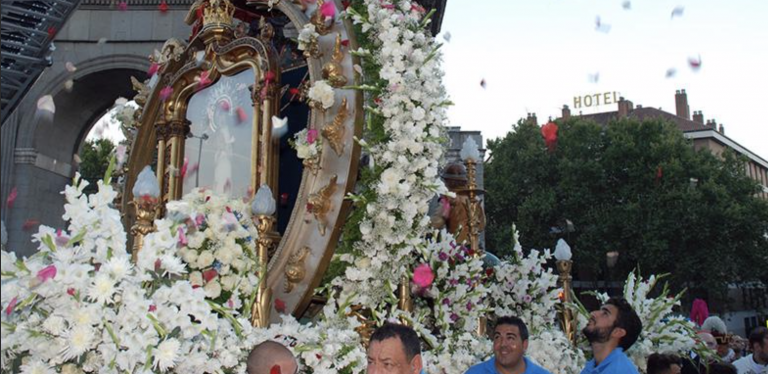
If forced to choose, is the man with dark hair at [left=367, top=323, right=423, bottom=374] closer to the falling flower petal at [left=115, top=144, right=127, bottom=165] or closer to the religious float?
the religious float

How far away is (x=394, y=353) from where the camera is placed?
325 cm

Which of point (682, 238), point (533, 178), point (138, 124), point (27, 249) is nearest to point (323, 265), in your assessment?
point (138, 124)

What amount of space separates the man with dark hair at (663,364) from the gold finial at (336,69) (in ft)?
11.1

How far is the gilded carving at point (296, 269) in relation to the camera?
5734 millimetres

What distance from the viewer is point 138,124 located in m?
8.35

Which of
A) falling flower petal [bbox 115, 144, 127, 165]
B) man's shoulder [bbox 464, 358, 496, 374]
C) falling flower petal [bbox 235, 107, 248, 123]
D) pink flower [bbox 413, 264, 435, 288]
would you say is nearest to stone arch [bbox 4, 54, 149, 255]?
falling flower petal [bbox 115, 144, 127, 165]

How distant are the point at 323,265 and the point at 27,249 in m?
9.55

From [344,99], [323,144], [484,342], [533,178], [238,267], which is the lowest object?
[484,342]

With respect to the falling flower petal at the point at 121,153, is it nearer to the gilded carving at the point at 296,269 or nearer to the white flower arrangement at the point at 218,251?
the white flower arrangement at the point at 218,251

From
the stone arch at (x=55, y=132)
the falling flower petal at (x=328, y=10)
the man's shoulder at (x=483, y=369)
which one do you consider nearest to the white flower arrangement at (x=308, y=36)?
the falling flower petal at (x=328, y=10)

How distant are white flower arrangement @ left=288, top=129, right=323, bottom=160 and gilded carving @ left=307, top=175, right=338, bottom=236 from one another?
1.08ft

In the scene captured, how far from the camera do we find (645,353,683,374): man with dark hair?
217 inches

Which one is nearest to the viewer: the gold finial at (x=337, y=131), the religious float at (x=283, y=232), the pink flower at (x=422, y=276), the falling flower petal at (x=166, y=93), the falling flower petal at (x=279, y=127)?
the religious float at (x=283, y=232)

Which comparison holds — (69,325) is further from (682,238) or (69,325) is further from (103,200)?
(682,238)
